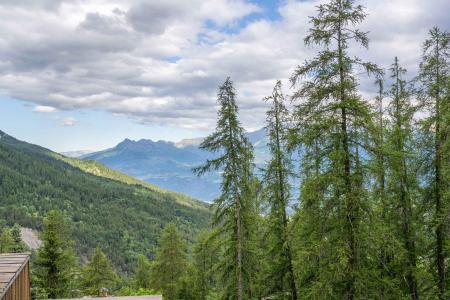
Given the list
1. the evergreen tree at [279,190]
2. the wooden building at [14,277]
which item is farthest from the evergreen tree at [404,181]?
the wooden building at [14,277]

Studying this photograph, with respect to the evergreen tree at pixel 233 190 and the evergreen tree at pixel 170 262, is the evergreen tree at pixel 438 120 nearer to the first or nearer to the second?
the evergreen tree at pixel 233 190

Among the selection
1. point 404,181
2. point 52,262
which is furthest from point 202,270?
point 404,181

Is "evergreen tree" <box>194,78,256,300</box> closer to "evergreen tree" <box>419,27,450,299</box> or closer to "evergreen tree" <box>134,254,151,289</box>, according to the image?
"evergreen tree" <box>419,27,450,299</box>

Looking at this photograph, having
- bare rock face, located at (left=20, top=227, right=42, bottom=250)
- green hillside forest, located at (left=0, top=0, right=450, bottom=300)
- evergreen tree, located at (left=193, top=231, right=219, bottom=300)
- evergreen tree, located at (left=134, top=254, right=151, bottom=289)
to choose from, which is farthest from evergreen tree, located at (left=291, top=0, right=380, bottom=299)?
bare rock face, located at (left=20, top=227, right=42, bottom=250)

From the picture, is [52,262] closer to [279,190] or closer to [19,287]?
[19,287]

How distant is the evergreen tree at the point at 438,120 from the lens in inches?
722

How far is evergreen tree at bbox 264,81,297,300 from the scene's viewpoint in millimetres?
23109

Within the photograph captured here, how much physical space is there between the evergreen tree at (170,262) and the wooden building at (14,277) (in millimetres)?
29717

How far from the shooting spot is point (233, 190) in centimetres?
2320

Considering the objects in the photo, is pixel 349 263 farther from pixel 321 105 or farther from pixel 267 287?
pixel 267 287

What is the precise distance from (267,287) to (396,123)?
12508 mm

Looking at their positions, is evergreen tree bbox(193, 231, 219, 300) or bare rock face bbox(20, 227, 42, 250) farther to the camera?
bare rock face bbox(20, 227, 42, 250)

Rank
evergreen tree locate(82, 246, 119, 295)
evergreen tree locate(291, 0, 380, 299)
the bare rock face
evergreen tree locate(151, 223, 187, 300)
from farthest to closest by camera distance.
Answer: the bare rock face, evergreen tree locate(82, 246, 119, 295), evergreen tree locate(151, 223, 187, 300), evergreen tree locate(291, 0, 380, 299)

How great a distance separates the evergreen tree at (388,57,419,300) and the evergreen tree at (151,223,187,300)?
30795mm
